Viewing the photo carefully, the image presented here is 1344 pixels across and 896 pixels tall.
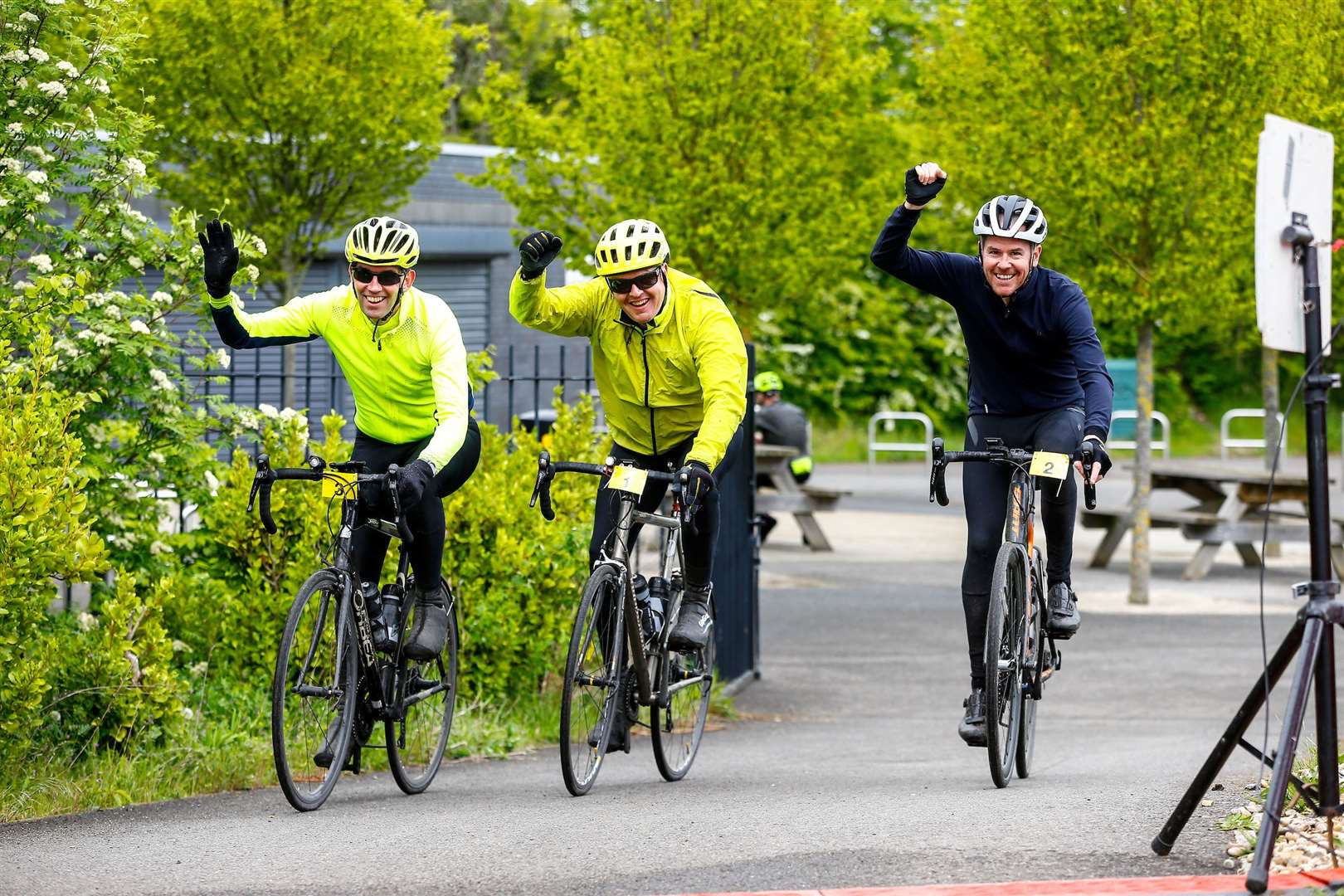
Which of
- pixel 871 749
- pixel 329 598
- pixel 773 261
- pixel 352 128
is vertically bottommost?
pixel 871 749

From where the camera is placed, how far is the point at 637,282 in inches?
260

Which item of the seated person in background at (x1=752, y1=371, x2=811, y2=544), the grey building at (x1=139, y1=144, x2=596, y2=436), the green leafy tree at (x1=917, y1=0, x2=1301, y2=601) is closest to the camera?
the green leafy tree at (x1=917, y1=0, x2=1301, y2=601)

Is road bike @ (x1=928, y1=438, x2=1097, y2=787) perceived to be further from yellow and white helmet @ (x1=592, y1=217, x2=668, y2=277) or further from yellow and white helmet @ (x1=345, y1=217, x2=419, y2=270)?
yellow and white helmet @ (x1=345, y1=217, x2=419, y2=270)

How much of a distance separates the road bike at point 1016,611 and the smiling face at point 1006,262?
561 millimetres

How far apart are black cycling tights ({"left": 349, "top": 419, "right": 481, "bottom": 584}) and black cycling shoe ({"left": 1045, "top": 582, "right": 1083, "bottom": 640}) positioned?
2.34 metres

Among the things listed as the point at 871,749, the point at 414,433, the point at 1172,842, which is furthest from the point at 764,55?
the point at 1172,842

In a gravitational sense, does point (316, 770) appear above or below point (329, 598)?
below

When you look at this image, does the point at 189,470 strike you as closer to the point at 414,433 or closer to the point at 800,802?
the point at 414,433

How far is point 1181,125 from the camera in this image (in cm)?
1370

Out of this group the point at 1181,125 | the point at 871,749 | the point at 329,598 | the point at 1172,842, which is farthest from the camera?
the point at 1181,125

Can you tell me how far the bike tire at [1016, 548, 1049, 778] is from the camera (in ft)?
22.8

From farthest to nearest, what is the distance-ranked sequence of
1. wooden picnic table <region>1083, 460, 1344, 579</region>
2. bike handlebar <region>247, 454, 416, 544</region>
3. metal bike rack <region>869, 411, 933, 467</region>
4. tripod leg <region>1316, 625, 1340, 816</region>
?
metal bike rack <region>869, 411, 933, 467</region>, wooden picnic table <region>1083, 460, 1344, 579</region>, bike handlebar <region>247, 454, 416, 544</region>, tripod leg <region>1316, 625, 1340, 816</region>

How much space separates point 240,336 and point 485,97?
11557mm

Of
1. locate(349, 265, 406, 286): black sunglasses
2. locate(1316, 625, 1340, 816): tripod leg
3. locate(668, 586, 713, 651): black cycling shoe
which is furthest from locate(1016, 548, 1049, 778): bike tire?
locate(349, 265, 406, 286): black sunglasses
